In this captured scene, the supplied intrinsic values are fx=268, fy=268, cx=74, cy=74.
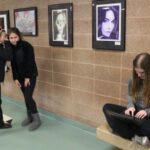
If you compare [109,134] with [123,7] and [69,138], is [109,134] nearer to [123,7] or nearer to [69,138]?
[69,138]

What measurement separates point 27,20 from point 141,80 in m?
2.11

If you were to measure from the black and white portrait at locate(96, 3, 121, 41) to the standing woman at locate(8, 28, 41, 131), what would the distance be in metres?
0.88

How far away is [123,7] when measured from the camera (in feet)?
8.70

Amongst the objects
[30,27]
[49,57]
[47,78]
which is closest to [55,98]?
[47,78]

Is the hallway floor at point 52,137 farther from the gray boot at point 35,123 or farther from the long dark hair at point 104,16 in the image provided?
the long dark hair at point 104,16

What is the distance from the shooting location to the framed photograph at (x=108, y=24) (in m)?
2.70

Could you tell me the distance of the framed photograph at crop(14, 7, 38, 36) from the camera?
373cm

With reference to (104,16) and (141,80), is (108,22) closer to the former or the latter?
(104,16)

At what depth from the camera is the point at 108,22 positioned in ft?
9.25

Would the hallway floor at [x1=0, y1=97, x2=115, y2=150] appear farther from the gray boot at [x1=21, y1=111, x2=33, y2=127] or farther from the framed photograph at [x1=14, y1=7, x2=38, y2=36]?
the framed photograph at [x1=14, y1=7, x2=38, y2=36]

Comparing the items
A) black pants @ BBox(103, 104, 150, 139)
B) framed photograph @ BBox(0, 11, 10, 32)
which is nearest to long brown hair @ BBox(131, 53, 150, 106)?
black pants @ BBox(103, 104, 150, 139)

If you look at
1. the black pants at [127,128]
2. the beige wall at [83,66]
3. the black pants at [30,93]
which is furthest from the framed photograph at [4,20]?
the black pants at [127,128]

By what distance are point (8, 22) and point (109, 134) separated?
105 inches

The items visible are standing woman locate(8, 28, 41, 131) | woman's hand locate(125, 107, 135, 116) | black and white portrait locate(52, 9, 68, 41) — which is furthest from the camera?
black and white portrait locate(52, 9, 68, 41)
